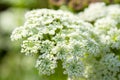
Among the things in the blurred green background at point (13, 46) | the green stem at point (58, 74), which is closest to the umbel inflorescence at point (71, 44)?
the green stem at point (58, 74)

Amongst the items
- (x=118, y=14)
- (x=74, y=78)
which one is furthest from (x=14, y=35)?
(x=118, y=14)

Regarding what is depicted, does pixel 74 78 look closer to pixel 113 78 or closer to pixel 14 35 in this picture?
pixel 113 78

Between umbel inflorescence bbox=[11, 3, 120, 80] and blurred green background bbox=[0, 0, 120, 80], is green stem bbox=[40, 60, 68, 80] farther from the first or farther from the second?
blurred green background bbox=[0, 0, 120, 80]

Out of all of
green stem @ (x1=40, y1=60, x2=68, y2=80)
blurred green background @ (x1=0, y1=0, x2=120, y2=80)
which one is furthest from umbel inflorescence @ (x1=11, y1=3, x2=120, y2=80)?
blurred green background @ (x1=0, y1=0, x2=120, y2=80)

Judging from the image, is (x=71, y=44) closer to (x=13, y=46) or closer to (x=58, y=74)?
(x=58, y=74)

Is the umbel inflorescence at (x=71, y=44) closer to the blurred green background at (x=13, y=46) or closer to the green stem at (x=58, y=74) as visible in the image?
the green stem at (x=58, y=74)
